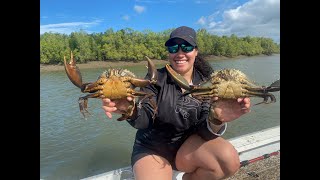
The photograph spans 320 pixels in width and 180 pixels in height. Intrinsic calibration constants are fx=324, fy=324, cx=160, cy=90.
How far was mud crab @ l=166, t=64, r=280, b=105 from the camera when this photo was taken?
8.36 feet

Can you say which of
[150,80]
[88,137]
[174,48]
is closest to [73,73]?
[150,80]

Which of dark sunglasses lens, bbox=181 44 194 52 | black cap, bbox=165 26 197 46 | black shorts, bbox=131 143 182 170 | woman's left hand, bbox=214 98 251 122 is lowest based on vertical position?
black shorts, bbox=131 143 182 170

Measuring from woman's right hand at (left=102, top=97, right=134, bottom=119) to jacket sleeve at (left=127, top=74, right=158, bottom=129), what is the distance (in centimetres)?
14

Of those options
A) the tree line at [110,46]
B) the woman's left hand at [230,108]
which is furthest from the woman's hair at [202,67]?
the tree line at [110,46]

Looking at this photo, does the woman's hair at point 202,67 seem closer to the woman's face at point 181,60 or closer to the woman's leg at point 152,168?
the woman's face at point 181,60

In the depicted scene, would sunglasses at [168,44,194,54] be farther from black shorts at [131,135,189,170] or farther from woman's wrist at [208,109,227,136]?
black shorts at [131,135,189,170]

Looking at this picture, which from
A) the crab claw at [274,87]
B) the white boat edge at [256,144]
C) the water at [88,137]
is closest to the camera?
the crab claw at [274,87]

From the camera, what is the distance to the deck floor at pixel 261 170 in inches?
149

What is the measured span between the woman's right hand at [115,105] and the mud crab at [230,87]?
45 cm

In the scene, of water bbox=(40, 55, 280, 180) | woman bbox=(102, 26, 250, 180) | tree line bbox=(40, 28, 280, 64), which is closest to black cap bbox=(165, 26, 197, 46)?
woman bbox=(102, 26, 250, 180)

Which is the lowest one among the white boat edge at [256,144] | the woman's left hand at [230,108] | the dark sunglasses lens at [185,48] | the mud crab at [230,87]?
the white boat edge at [256,144]

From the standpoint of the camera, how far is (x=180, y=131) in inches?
119
